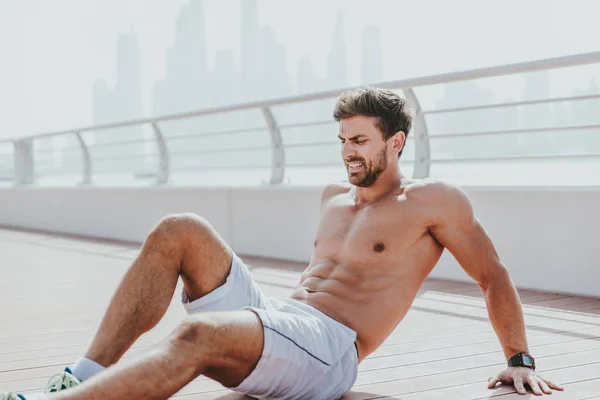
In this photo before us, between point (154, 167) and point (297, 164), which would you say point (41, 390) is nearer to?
point (297, 164)

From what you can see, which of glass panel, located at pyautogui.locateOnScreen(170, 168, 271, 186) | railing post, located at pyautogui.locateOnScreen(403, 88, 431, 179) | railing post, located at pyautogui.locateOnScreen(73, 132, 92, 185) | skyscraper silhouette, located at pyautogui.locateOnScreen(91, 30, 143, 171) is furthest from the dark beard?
railing post, located at pyautogui.locateOnScreen(73, 132, 92, 185)

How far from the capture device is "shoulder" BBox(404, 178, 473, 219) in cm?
246

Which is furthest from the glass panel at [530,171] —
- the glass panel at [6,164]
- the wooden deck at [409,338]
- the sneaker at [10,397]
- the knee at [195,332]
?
the glass panel at [6,164]

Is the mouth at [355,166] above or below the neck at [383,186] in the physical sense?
above

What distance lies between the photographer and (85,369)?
6.79ft

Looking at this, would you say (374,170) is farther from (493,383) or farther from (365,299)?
(493,383)

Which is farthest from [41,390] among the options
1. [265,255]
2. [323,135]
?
[323,135]

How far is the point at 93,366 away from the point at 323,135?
589cm

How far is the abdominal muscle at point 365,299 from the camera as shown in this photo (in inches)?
94.1

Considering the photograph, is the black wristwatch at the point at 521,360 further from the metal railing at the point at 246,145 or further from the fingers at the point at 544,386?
the metal railing at the point at 246,145

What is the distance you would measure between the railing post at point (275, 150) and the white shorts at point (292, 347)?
4030 millimetres

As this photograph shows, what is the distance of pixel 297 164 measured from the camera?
21.7 feet

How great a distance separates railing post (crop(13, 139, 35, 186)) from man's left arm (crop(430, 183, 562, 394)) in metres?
9.49

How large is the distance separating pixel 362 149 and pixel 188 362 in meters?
0.93
